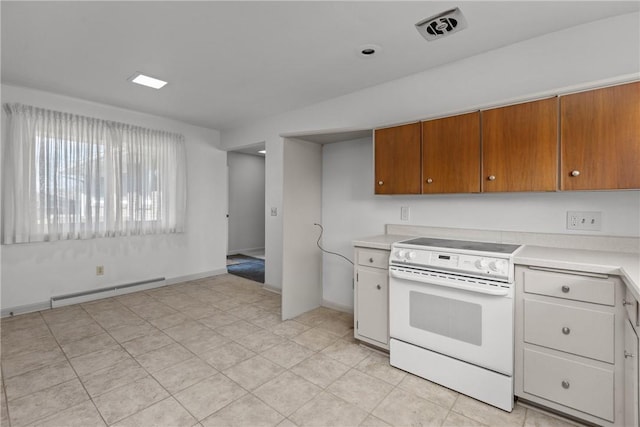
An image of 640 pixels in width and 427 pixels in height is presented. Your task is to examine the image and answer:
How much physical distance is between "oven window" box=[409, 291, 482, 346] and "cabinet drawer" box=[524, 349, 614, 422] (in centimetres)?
30

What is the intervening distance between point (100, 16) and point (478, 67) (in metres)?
2.82

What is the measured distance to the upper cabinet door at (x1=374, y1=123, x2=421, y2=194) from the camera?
2553 millimetres

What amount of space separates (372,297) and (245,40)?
2.29m

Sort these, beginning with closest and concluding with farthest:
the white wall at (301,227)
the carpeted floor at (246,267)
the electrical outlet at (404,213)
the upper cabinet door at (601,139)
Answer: the upper cabinet door at (601,139) → the electrical outlet at (404,213) → the white wall at (301,227) → the carpeted floor at (246,267)

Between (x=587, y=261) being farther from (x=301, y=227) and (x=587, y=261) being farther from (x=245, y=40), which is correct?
(x=245, y=40)

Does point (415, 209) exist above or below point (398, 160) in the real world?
below

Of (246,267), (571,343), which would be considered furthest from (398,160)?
(246,267)

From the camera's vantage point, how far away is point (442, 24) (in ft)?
6.94

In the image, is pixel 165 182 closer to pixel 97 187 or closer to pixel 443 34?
pixel 97 187

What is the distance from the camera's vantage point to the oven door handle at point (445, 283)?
1835 millimetres

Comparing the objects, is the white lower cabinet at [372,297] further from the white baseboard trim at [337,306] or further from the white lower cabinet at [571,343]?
the white lower cabinet at [571,343]

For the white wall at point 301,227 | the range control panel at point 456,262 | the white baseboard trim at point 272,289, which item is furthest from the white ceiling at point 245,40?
the white baseboard trim at point 272,289

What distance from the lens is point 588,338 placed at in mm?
1644

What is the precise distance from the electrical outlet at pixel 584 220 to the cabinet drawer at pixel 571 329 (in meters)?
0.72
